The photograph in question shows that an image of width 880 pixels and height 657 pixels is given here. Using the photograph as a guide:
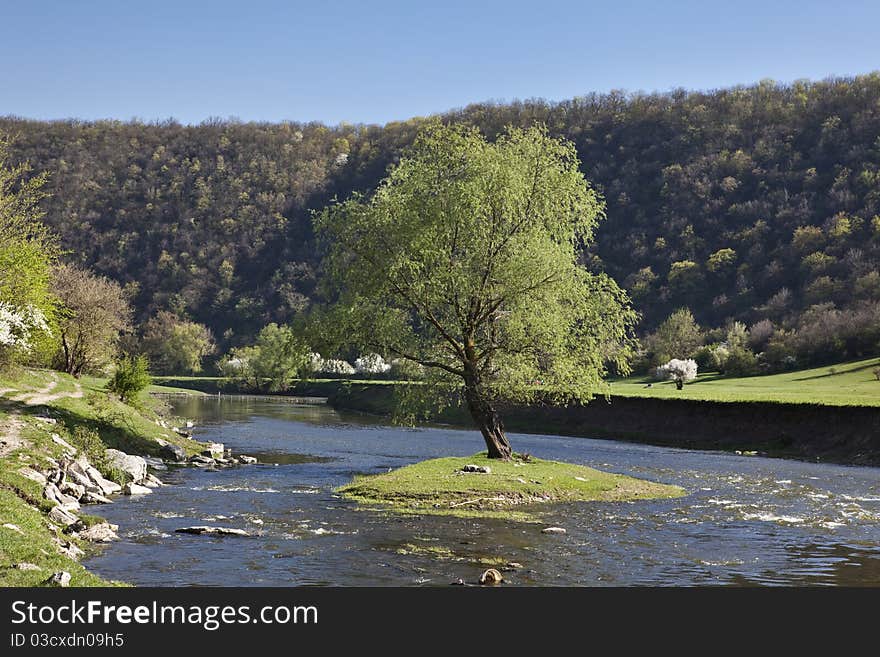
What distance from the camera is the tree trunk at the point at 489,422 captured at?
33.3 meters

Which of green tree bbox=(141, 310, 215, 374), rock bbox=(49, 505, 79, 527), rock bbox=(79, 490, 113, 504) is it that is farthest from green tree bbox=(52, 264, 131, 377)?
green tree bbox=(141, 310, 215, 374)

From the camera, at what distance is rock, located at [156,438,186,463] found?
38531mm

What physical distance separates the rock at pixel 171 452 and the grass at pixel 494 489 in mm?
10890

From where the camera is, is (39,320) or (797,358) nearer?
(39,320)

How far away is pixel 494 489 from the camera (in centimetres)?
2848

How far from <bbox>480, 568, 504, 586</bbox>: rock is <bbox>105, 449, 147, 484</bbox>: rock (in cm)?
1691

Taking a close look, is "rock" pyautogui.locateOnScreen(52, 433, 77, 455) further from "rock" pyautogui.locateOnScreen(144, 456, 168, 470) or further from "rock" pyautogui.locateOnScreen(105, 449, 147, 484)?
"rock" pyautogui.locateOnScreen(144, 456, 168, 470)

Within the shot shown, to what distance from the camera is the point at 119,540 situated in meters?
20.6

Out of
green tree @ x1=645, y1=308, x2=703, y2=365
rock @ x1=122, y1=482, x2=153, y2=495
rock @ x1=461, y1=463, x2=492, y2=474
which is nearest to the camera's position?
rock @ x1=122, y1=482, x2=153, y2=495

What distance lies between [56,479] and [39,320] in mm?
12680

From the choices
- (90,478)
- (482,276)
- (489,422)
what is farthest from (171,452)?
(482,276)

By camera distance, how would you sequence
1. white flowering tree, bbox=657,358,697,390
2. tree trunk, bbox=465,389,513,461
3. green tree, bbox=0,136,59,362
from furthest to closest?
white flowering tree, bbox=657,358,697,390 → green tree, bbox=0,136,59,362 → tree trunk, bbox=465,389,513,461

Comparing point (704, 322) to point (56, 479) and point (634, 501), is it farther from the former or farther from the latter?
point (56, 479)

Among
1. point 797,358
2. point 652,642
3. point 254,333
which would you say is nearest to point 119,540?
point 652,642
